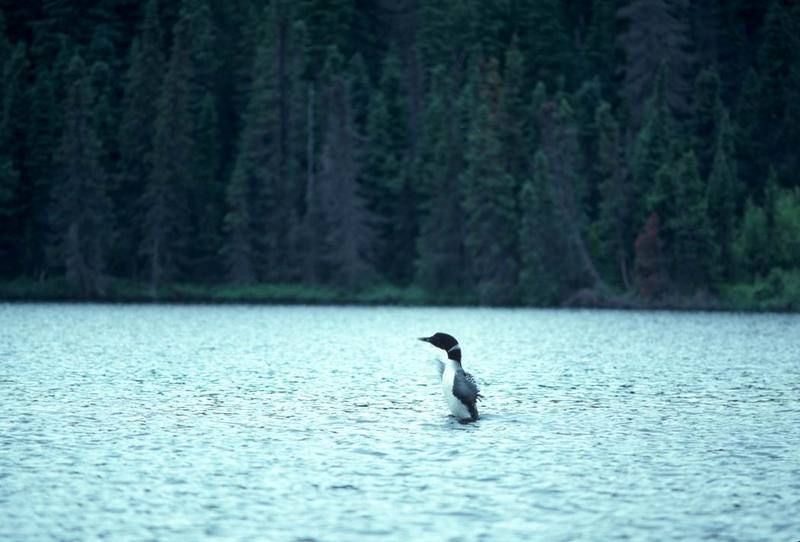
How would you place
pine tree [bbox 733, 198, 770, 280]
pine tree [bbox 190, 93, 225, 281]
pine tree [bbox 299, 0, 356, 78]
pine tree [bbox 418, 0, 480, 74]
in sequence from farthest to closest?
pine tree [bbox 418, 0, 480, 74] → pine tree [bbox 299, 0, 356, 78] → pine tree [bbox 190, 93, 225, 281] → pine tree [bbox 733, 198, 770, 280]

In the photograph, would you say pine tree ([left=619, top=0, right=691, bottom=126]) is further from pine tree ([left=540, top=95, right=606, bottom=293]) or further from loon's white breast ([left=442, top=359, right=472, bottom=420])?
loon's white breast ([left=442, top=359, right=472, bottom=420])

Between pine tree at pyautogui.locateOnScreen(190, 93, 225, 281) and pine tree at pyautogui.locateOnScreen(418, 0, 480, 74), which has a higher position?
pine tree at pyautogui.locateOnScreen(418, 0, 480, 74)

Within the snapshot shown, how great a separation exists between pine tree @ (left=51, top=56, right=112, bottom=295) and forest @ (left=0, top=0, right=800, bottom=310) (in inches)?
8.2

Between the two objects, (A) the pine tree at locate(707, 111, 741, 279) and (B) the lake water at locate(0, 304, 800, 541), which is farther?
(A) the pine tree at locate(707, 111, 741, 279)

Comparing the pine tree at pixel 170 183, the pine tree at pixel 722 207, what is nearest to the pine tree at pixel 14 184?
the pine tree at pixel 170 183

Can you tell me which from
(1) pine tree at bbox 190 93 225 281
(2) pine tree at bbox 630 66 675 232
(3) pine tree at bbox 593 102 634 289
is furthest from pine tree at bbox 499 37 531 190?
(1) pine tree at bbox 190 93 225 281

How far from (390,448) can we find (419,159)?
92.6 m

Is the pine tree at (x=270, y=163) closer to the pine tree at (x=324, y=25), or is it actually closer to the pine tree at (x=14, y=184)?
the pine tree at (x=324, y=25)

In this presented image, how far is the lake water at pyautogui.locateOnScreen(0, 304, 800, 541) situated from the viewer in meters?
13.1

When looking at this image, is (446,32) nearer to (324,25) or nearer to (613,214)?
(324,25)

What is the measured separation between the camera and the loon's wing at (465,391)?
21.9m

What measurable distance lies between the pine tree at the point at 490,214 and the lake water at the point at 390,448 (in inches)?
2230

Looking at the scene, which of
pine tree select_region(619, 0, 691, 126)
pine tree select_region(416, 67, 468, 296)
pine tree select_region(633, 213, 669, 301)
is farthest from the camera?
pine tree select_region(619, 0, 691, 126)

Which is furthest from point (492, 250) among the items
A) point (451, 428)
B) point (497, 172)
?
point (451, 428)
